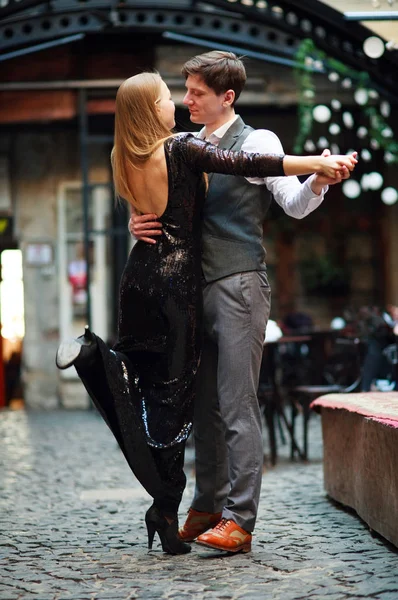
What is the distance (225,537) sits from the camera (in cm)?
493

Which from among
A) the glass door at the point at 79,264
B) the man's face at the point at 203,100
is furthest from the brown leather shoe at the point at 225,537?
the glass door at the point at 79,264

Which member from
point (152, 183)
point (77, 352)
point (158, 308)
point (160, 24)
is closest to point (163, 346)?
point (158, 308)

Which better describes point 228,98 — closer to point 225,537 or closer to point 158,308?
point 158,308

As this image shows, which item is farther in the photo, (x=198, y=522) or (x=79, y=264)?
(x=79, y=264)

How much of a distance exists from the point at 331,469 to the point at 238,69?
250cm

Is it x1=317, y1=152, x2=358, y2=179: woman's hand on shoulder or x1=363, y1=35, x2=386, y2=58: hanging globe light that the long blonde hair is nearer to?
x1=317, y1=152, x2=358, y2=179: woman's hand on shoulder

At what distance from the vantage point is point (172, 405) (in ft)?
16.4

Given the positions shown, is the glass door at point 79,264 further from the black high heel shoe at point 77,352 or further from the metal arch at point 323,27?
the black high heel shoe at point 77,352

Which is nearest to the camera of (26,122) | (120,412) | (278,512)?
(120,412)

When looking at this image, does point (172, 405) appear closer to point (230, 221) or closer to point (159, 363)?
point (159, 363)

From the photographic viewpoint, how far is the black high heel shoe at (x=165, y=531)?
194 inches

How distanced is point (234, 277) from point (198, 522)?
113 centimetres

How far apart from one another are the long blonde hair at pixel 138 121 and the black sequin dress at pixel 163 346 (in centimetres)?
8

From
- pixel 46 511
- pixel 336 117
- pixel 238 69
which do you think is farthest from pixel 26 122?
pixel 238 69
